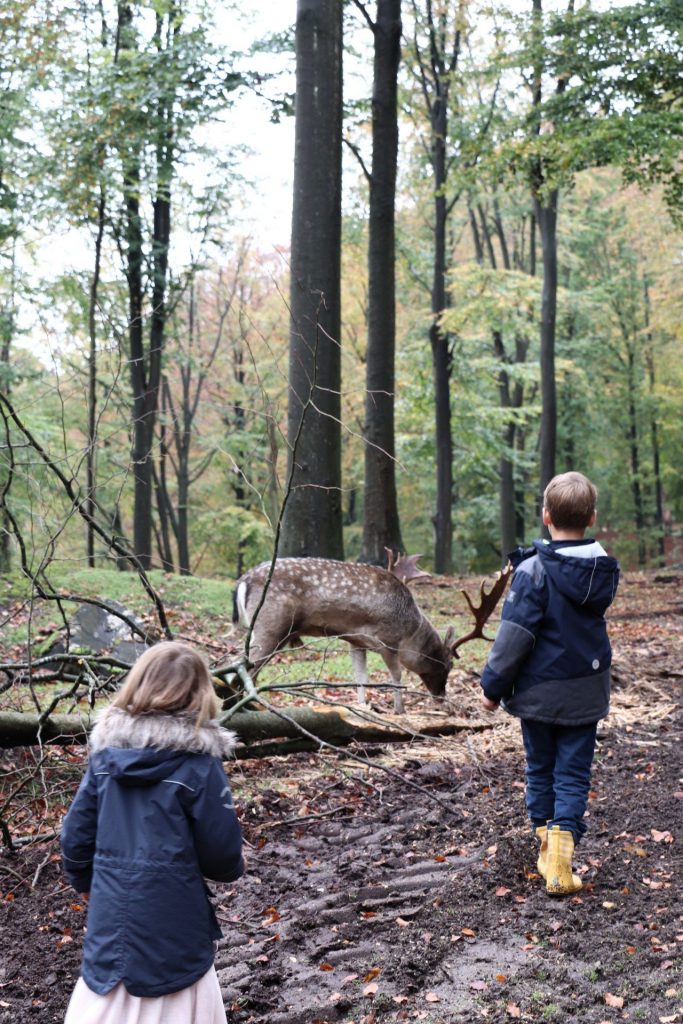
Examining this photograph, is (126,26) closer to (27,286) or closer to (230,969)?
(27,286)

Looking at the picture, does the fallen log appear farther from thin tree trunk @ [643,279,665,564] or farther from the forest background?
thin tree trunk @ [643,279,665,564]

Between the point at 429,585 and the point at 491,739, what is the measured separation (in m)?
9.72

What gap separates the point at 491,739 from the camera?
7.71 metres

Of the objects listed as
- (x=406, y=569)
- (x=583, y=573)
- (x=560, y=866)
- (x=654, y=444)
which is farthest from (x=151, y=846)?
(x=654, y=444)

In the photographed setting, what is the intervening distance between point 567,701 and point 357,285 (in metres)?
28.0

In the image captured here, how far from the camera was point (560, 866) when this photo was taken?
4594mm

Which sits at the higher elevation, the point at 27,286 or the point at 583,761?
the point at 27,286

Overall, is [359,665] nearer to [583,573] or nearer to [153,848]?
[583,573]

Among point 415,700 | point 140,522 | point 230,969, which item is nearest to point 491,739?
point 415,700

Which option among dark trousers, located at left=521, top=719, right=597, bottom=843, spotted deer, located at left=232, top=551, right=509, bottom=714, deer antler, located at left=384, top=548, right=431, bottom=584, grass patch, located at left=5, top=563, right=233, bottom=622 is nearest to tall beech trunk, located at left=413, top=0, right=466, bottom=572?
grass patch, located at left=5, top=563, right=233, bottom=622

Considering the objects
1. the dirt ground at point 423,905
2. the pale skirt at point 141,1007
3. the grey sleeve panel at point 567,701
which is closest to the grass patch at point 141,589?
the dirt ground at point 423,905

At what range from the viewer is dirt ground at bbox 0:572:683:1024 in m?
3.90

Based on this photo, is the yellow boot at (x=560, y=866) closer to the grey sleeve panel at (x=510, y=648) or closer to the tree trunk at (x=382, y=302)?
the grey sleeve panel at (x=510, y=648)

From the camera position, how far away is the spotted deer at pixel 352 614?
878 centimetres
